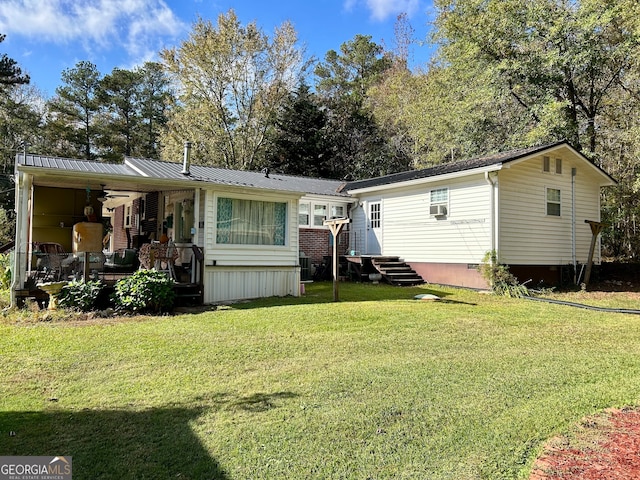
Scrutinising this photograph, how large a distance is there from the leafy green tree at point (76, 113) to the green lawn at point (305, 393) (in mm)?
25860

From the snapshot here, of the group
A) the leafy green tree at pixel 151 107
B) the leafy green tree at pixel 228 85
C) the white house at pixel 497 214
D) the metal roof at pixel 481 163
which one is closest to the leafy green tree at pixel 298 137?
the leafy green tree at pixel 228 85

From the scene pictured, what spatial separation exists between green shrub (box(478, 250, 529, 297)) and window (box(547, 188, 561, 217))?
9.52ft

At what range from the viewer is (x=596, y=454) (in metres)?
2.81

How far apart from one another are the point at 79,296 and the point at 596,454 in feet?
26.1

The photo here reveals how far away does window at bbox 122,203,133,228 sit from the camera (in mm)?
14602

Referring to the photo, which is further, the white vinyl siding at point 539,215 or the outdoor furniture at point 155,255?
the white vinyl siding at point 539,215

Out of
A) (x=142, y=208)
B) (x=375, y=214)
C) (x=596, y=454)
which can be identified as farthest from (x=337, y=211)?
(x=596, y=454)

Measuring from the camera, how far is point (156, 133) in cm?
3173

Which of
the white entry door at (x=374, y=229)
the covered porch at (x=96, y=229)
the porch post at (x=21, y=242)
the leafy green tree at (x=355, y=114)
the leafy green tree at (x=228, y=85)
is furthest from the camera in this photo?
the leafy green tree at (x=355, y=114)

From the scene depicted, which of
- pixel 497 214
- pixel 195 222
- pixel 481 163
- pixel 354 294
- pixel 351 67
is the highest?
pixel 351 67

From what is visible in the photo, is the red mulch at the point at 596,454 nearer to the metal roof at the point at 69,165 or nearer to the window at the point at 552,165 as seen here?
the metal roof at the point at 69,165

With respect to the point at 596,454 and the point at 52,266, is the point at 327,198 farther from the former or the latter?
the point at 596,454

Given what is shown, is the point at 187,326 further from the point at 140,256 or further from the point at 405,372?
the point at 405,372

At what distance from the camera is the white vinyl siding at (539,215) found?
38.4 ft
